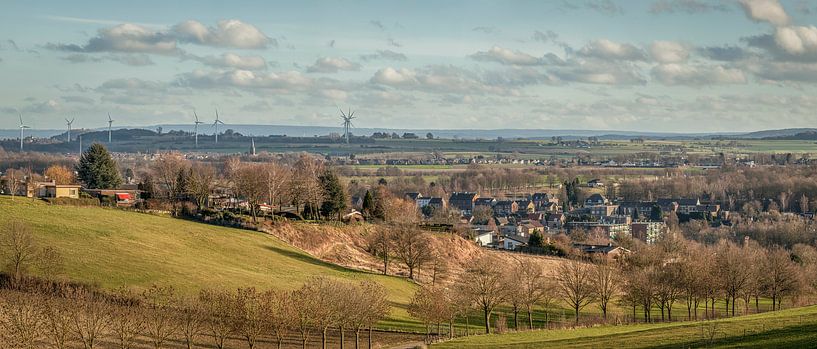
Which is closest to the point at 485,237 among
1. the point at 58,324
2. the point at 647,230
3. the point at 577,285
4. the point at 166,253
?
the point at 647,230

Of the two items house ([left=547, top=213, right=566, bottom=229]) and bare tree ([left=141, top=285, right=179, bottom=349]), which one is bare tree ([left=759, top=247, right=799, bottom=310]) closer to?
bare tree ([left=141, top=285, right=179, bottom=349])

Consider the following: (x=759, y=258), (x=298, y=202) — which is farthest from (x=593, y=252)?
(x=298, y=202)

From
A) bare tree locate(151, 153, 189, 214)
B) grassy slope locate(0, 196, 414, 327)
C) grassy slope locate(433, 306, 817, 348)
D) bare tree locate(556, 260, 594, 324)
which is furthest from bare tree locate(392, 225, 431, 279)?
grassy slope locate(433, 306, 817, 348)

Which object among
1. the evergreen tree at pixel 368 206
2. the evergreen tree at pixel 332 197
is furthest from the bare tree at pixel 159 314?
the evergreen tree at pixel 368 206

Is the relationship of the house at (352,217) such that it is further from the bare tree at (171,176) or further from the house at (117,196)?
the house at (117,196)

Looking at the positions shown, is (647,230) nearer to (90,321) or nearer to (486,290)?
(486,290)

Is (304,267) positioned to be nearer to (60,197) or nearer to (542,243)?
(60,197)
